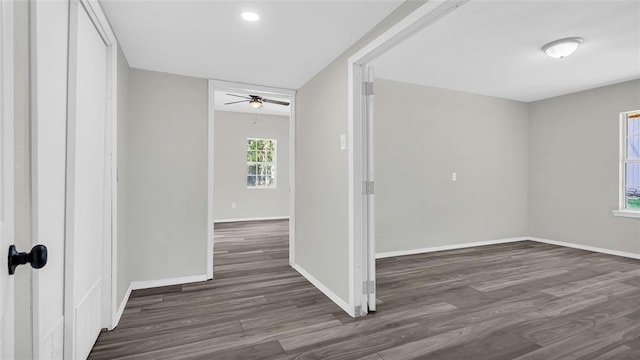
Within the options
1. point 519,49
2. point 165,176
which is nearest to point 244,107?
point 165,176

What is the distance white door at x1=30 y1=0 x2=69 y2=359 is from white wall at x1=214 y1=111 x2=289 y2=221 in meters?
5.84

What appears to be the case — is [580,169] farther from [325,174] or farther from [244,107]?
[244,107]

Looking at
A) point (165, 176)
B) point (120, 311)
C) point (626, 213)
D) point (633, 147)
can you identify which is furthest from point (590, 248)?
point (120, 311)

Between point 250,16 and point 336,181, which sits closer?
point 250,16

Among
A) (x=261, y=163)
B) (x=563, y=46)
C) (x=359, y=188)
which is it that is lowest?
(x=359, y=188)

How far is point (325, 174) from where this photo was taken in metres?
2.97

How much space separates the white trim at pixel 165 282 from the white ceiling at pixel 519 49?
3157 millimetres

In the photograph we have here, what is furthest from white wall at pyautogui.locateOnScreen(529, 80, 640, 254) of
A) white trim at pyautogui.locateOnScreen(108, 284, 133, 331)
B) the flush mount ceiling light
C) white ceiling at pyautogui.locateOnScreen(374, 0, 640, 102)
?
white trim at pyautogui.locateOnScreen(108, 284, 133, 331)

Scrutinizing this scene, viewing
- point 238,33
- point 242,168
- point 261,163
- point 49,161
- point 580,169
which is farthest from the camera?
Answer: point 261,163

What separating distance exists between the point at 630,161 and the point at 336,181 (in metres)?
4.60

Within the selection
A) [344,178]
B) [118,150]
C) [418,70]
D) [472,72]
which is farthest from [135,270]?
Result: [472,72]

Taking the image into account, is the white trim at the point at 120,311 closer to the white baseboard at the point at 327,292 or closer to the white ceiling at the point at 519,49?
the white baseboard at the point at 327,292
